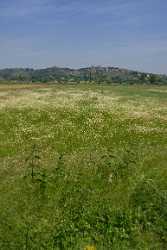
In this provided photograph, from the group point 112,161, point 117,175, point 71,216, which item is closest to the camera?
point 71,216

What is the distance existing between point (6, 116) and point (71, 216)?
107ft

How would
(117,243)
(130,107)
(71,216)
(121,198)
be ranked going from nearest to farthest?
(117,243) → (71,216) → (121,198) → (130,107)

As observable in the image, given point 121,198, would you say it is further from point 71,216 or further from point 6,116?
point 6,116

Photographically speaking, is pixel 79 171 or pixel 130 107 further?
pixel 130 107

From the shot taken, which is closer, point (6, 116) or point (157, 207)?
point (157, 207)

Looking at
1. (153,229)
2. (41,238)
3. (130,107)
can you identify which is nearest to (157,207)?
(153,229)

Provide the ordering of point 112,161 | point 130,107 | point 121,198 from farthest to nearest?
point 130,107, point 112,161, point 121,198

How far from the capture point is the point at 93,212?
16.6 m

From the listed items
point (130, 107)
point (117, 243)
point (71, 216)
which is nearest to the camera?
A: point (117, 243)

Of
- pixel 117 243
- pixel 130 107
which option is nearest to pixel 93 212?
pixel 117 243

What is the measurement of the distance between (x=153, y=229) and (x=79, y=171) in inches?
284

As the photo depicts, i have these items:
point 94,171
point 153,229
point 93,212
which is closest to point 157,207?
point 153,229

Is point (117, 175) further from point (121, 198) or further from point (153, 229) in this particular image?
point (153, 229)

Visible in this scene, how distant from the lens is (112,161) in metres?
23.6
